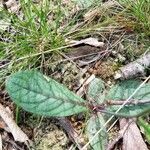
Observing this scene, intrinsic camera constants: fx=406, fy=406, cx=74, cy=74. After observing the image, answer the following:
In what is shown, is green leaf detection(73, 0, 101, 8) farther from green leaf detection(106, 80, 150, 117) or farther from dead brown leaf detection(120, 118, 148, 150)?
dead brown leaf detection(120, 118, 148, 150)

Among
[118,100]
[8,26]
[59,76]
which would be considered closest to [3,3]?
[8,26]

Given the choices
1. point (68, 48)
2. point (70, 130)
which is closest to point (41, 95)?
point (70, 130)

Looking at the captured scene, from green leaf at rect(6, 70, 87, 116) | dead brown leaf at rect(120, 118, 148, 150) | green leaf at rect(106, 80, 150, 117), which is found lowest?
dead brown leaf at rect(120, 118, 148, 150)

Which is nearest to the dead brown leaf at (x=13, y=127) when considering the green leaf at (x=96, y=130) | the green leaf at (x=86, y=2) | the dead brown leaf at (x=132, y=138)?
A: the green leaf at (x=96, y=130)

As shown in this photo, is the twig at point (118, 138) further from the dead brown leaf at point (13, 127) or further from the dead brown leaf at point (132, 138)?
the dead brown leaf at point (13, 127)

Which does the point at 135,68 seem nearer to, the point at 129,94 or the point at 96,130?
the point at 129,94

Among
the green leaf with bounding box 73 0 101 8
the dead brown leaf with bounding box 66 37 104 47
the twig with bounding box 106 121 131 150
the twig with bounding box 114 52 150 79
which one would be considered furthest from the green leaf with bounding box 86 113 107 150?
the green leaf with bounding box 73 0 101 8
